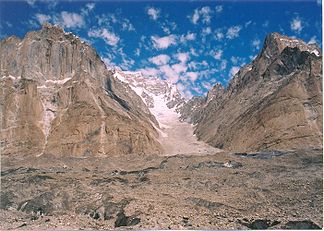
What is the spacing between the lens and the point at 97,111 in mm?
87062

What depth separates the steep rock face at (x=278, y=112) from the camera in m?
78.2

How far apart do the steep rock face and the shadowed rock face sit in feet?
57.3

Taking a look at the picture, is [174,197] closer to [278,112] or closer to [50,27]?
[278,112]

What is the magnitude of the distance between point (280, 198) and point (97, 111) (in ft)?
183

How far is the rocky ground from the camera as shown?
27562 millimetres

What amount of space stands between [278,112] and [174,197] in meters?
51.9

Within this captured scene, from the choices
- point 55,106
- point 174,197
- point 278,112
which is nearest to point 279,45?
point 278,112

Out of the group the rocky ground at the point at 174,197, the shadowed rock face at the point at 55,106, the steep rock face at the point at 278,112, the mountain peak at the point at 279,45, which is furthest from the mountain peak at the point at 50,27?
the mountain peak at the point at 279,45

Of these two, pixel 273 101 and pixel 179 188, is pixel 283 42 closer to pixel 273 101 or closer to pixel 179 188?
pixel 273 101

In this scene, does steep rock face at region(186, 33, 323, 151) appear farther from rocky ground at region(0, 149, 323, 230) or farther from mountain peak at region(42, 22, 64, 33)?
mountain peak at region(42, 22, 64, 33)

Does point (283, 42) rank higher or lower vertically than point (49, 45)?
higher

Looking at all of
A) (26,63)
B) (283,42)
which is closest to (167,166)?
(26,63)

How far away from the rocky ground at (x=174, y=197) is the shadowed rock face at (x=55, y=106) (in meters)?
23.1

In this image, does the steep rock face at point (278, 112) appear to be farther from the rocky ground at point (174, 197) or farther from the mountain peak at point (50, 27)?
the mountain peak at point (50, 27)
